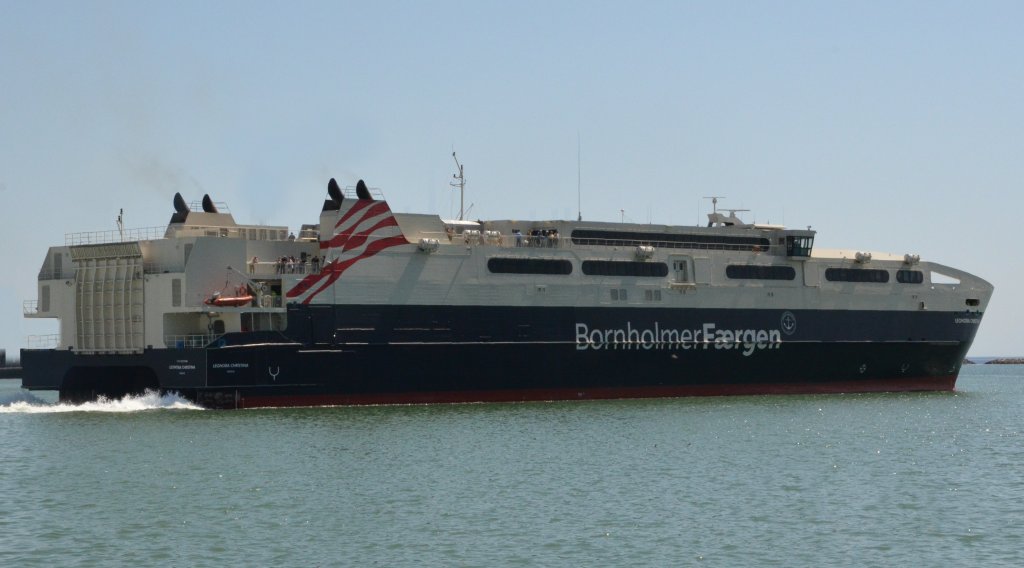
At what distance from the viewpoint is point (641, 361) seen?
43.4 m

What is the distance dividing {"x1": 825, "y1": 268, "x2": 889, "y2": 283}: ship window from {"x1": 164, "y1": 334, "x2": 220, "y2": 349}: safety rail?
21863 mm

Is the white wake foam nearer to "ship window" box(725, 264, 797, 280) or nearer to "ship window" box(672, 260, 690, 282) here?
"ship window" box(672, 260, 690, 282)

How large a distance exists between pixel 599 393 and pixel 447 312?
19.9 ft

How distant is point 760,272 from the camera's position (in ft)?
151

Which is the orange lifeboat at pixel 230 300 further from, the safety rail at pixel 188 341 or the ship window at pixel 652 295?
the ship window at pixel 652 295

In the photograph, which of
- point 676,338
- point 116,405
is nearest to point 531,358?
point 676,338

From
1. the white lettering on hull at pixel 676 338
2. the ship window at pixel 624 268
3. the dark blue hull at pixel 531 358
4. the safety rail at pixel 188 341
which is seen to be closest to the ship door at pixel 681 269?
the ship window at pixel 624 268

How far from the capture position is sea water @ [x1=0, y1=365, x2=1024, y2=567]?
18.8 m

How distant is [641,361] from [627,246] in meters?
3.89

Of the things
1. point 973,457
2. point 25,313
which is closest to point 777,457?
point 973,457

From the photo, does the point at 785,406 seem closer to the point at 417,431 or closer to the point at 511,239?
the point at 511,239

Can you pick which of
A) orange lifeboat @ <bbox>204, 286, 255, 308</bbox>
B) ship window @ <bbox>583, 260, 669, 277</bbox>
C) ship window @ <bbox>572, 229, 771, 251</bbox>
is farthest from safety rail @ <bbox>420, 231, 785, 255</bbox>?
orange lifeboat @ <bbox>204, 286, 255, 308</bbox>

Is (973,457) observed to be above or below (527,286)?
below

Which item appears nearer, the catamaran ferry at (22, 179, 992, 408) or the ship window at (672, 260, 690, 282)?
the catamaran ferry at (22, 179, 992, 408)
